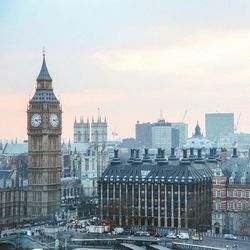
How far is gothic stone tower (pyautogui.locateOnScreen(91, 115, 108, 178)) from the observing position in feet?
412

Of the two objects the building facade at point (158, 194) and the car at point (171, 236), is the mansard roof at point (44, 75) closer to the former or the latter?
the building facade at point (158, 194)

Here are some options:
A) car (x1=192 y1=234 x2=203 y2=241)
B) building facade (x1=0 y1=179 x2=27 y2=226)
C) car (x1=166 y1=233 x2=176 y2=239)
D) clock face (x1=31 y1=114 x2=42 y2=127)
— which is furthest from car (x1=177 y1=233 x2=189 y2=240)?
clock face (x1=31 y1=114 x2=42 y2=127)

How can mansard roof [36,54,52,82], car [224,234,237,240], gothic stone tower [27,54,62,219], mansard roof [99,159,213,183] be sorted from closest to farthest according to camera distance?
car [224,234,237,240] < mansard roof [99,159,213,183] < gothic stone tower [27,54,62,219] < mansard roof [36,54,52,82]

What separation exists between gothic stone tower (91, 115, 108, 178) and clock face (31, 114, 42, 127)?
87.5 feet

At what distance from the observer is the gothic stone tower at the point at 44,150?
96000mm

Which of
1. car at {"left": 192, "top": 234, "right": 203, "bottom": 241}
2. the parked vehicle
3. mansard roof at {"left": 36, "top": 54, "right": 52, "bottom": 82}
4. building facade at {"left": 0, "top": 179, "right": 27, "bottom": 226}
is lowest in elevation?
car at {"left": 192, "top": 234, "right": 203, "bottom": 241}

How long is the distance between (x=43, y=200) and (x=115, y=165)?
9.87m

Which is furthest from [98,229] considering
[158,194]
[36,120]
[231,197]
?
[36,120]

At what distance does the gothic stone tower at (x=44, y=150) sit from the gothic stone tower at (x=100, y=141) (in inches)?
982

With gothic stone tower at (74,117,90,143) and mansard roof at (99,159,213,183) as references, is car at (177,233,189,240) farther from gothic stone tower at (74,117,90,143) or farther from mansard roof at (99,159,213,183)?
gothic stone tower at (74,117,90,143)

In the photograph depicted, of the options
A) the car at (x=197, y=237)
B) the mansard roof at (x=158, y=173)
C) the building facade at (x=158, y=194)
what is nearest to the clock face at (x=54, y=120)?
Result: the mansard roof at (x=158, y=173)

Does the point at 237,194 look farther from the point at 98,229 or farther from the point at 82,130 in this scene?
the point at 82,130

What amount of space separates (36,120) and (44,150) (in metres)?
3.40

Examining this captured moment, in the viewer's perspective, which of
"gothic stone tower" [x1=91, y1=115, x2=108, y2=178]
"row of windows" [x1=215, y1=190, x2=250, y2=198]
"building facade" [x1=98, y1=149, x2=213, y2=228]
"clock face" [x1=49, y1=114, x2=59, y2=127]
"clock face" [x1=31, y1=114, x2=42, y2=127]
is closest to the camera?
"row of windows" [x1=215, y1=190, x2=250, y2=198]
